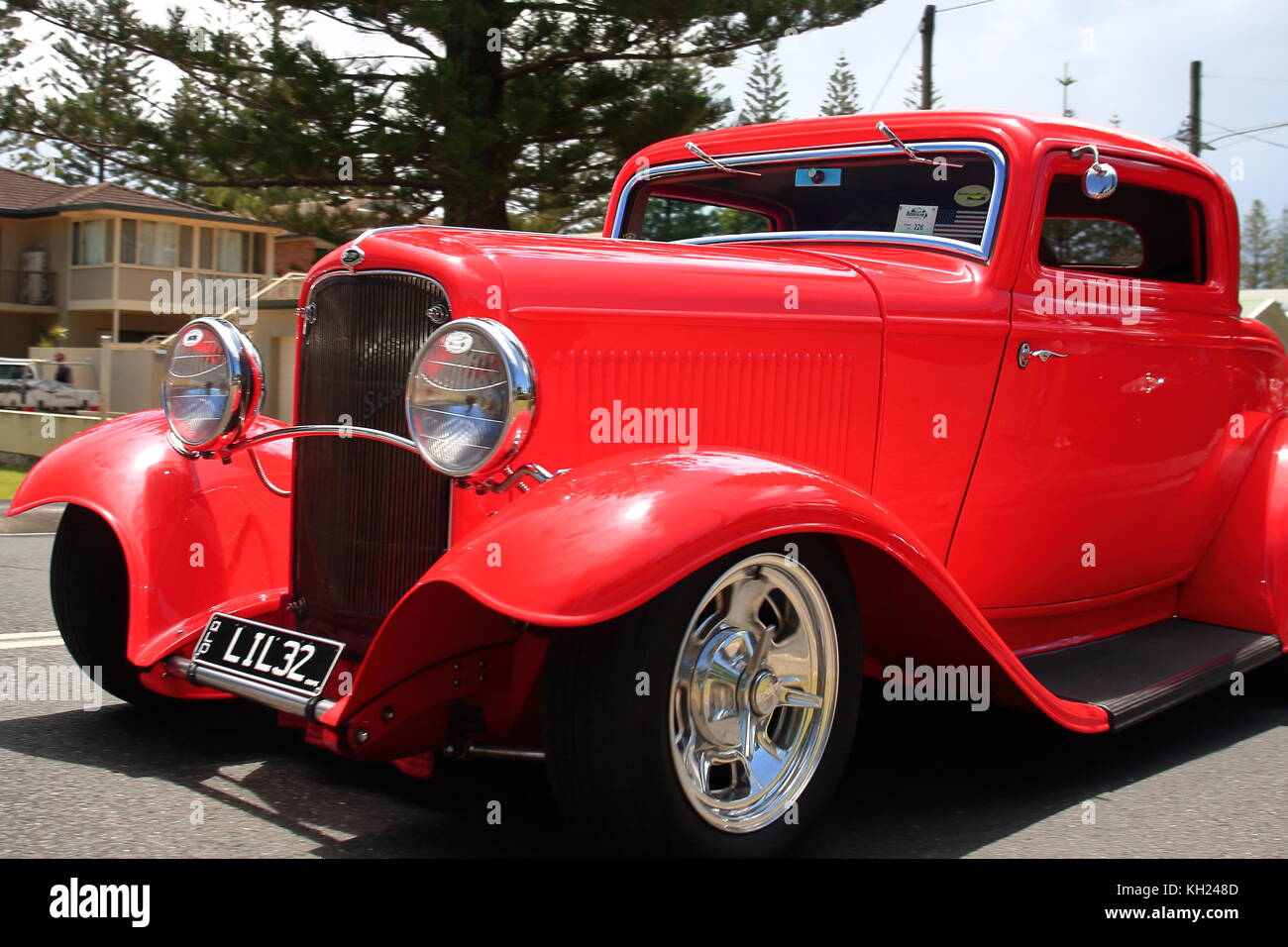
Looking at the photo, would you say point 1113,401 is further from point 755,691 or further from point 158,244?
point 158,244

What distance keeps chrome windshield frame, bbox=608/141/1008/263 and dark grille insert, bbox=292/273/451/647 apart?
1.63 metres

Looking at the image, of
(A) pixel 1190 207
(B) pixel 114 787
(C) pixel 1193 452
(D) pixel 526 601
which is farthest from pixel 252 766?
(A) pixel 1190 207

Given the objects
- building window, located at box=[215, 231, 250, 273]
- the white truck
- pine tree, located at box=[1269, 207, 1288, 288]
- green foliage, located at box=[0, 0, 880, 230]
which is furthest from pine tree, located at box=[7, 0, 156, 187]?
pine tree, located at box=[1269, 207, 1288, 288]

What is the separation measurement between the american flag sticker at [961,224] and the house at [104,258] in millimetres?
30528

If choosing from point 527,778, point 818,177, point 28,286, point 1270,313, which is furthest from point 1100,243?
point 28,286

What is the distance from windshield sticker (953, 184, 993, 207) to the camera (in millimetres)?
3979

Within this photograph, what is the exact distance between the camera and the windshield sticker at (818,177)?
431 centimetres

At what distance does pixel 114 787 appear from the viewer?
10.5 ft

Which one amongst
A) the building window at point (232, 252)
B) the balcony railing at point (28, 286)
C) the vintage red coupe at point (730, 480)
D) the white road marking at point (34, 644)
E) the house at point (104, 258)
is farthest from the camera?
the balcony railing at point (28, 286)

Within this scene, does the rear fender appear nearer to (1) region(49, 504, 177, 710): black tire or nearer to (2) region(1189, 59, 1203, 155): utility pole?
(1) region(49, 504, 177, 710): black tire

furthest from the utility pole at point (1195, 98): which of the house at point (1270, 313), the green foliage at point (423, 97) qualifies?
the green foliage at point (423, 97)

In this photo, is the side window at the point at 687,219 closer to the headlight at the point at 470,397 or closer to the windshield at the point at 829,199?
the windshield at the point at 829,199
